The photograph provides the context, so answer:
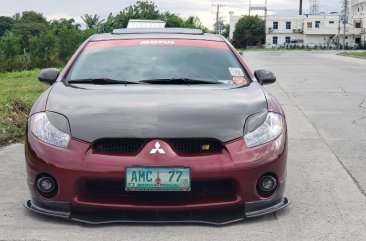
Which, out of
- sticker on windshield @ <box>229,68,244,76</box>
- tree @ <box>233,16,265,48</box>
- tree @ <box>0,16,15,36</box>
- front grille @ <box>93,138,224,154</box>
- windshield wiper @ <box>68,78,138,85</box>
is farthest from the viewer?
tree @ <box>233,16,265,48</box>

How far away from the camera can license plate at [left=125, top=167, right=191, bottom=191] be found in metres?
3.97

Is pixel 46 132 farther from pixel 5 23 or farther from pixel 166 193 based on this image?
pixel 5 23

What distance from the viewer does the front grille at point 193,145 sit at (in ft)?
13.4

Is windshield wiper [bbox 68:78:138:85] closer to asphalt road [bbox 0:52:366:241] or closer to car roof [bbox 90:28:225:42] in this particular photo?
car roof [bbox 90:28:225:42]

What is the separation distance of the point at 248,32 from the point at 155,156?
12617 cm

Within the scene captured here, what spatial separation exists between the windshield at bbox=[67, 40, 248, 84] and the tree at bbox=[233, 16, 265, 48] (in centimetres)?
12140

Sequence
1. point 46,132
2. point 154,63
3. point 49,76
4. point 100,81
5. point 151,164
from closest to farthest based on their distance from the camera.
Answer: point 151,164
point 46,132
point 100,81
point 154,63
point 49,76

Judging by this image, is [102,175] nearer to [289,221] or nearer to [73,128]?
[73,128]

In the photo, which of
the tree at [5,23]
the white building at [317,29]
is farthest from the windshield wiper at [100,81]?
the white building at [317,29]

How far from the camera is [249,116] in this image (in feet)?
14.2

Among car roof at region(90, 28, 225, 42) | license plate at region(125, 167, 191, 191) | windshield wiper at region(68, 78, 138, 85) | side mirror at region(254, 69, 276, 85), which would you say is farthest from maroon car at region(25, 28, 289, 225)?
car roof at region(90, 28, 225, 42)

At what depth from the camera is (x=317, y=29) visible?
121688 mm

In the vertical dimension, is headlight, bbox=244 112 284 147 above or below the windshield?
below

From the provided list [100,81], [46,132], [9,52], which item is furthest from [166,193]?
[9,52]
